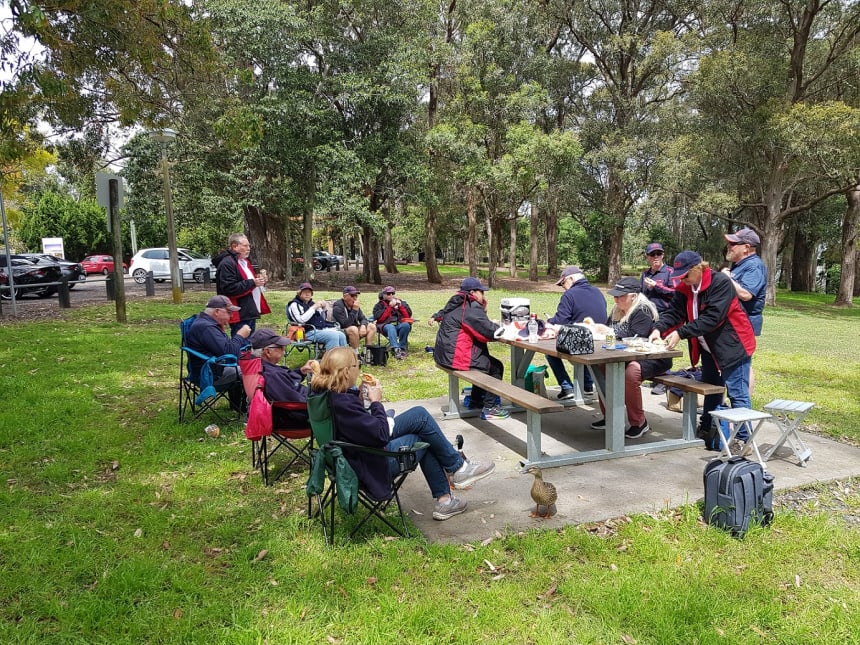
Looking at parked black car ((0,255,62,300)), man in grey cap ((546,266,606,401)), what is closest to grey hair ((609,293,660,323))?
man in grey cap ((546,266,606,401))

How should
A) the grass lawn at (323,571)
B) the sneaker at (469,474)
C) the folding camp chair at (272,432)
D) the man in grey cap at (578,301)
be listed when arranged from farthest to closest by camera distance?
the man in grey cap at (578,301) → the sneaker at (469,474) → the folding camp chair at (272,432) → the grass lawn at (323,571)

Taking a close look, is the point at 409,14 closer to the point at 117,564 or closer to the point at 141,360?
the point at 141,360

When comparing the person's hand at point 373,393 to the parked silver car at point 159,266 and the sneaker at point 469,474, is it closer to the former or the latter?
the sneaker at point 469,474

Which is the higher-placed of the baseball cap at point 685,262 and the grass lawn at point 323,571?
the baseball cap at point 685,262

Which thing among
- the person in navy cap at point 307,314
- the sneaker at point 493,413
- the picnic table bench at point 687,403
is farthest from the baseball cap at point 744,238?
the person in navy cap at point 307,314

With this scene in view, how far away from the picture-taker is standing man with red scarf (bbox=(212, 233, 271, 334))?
7.15 m

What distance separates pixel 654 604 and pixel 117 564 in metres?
3.05

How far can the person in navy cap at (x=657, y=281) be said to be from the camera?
739cm

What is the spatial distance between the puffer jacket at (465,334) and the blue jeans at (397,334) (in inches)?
148

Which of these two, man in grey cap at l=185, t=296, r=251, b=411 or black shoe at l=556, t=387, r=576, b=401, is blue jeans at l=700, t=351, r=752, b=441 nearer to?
black shoe at l=556, t=387, r=576, b=401

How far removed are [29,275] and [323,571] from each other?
63.7ft

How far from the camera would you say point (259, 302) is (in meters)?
7.51

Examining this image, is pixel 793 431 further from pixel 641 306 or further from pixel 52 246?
pixel 52 246

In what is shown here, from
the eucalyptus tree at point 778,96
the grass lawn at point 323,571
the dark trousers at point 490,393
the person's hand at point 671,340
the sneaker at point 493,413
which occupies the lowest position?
the grass lawn at point 323,571
